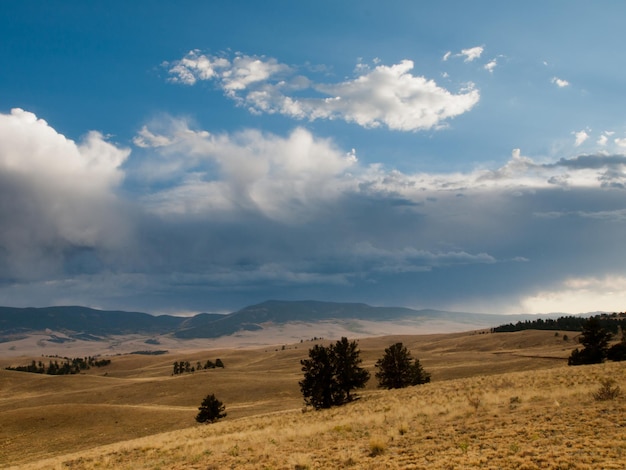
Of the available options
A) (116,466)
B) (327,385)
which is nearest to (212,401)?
(327,385)

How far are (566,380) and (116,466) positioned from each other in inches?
1049

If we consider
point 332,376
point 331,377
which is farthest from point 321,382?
point 332,376

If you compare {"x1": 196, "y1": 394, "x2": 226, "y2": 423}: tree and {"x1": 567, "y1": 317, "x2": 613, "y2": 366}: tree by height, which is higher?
{"x1": 567, "y1": 317, "x2": 613, "y2": 366}: tree

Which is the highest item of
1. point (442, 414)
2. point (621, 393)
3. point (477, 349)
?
point (621, 393)

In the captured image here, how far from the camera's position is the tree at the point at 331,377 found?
42344 millimetres

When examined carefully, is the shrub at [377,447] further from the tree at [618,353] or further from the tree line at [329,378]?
the tree at [618,353]

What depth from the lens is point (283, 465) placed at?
1600 cm

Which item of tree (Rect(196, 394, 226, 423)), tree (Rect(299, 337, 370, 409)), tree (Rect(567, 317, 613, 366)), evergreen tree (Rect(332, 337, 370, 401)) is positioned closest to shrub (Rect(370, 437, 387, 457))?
tree (Rect(299, 337, 370, 409))

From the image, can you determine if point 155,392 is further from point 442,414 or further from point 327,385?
point 442,414

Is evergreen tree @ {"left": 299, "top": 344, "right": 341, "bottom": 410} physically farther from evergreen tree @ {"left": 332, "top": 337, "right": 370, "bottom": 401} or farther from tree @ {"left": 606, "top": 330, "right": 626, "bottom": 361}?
tree @ {"left": 606, "top": 330, "right": 626, "bottom": 361}

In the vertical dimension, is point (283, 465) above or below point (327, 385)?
above

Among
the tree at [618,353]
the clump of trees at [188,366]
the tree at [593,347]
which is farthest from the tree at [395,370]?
the clump of trees at [188,366]

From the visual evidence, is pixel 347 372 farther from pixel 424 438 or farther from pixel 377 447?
pixel 377 447

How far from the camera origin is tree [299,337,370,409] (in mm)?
42344
